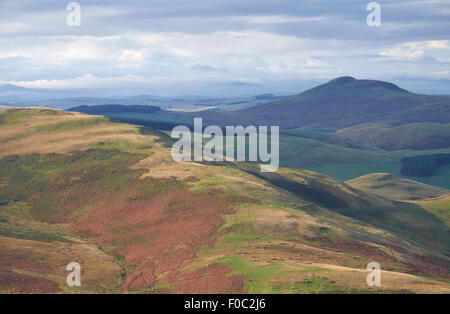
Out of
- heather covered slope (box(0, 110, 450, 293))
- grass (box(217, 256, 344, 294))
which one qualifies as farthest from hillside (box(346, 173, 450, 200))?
grass (box(217, 256, 344, 294))

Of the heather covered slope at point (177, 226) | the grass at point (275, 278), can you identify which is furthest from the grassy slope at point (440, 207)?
the grass at point (275, 278)

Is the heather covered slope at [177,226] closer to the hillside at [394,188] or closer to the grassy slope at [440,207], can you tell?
the grassy slope at [440,207]

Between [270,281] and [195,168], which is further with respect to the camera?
[195,168]

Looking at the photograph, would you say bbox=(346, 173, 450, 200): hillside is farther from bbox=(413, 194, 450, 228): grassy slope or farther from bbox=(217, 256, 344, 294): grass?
bbox=(217, 256, 344, 294): grass

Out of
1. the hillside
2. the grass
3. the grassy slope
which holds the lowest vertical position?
the hillside

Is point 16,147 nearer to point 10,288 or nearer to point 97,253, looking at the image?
point 97,253

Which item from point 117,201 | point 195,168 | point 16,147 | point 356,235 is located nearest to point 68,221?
point 117,201

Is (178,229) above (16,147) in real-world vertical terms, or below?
below
